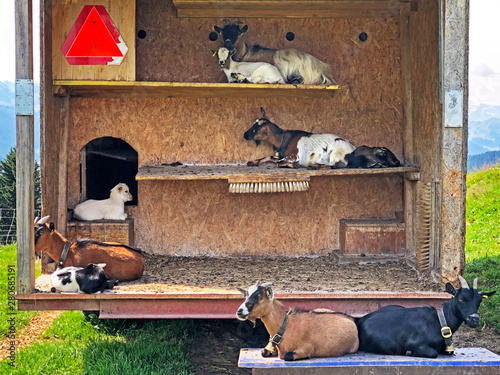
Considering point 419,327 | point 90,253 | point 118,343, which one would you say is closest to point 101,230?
point 90,253

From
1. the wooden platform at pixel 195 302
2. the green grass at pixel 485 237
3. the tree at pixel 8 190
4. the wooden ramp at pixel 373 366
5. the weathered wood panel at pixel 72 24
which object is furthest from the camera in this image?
the tree at pixel 8 190

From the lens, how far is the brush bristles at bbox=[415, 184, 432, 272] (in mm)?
6000

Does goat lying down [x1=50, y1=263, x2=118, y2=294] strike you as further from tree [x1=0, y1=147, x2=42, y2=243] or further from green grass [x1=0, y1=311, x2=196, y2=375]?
tree [x1=0, y1=147, x2=42, y2=243]

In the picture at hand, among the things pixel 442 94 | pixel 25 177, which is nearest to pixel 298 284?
pixel 442 94

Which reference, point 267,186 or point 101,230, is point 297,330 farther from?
point 101,230

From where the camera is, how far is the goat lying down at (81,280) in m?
5.30

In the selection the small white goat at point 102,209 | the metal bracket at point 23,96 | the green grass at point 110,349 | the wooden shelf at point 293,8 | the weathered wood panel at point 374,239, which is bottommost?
the green grass at point 110,349

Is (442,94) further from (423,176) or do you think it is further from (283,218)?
(283,218)

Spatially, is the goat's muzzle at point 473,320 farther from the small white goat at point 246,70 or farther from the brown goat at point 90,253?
the small white goat at point 246,70

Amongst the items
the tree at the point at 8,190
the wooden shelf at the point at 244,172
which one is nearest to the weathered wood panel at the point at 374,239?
the wooden shelf at the point at 244,172

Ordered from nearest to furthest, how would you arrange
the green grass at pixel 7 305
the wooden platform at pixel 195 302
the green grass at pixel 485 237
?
the wooden platform at pixel 195 302
the green grass at pixel 7 305
the green grass at pixel 485 237

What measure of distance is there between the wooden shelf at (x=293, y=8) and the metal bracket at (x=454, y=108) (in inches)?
76.6

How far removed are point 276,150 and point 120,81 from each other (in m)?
1.95

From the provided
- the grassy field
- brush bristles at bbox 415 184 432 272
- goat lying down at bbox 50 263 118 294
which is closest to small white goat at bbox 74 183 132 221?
the grassy field
